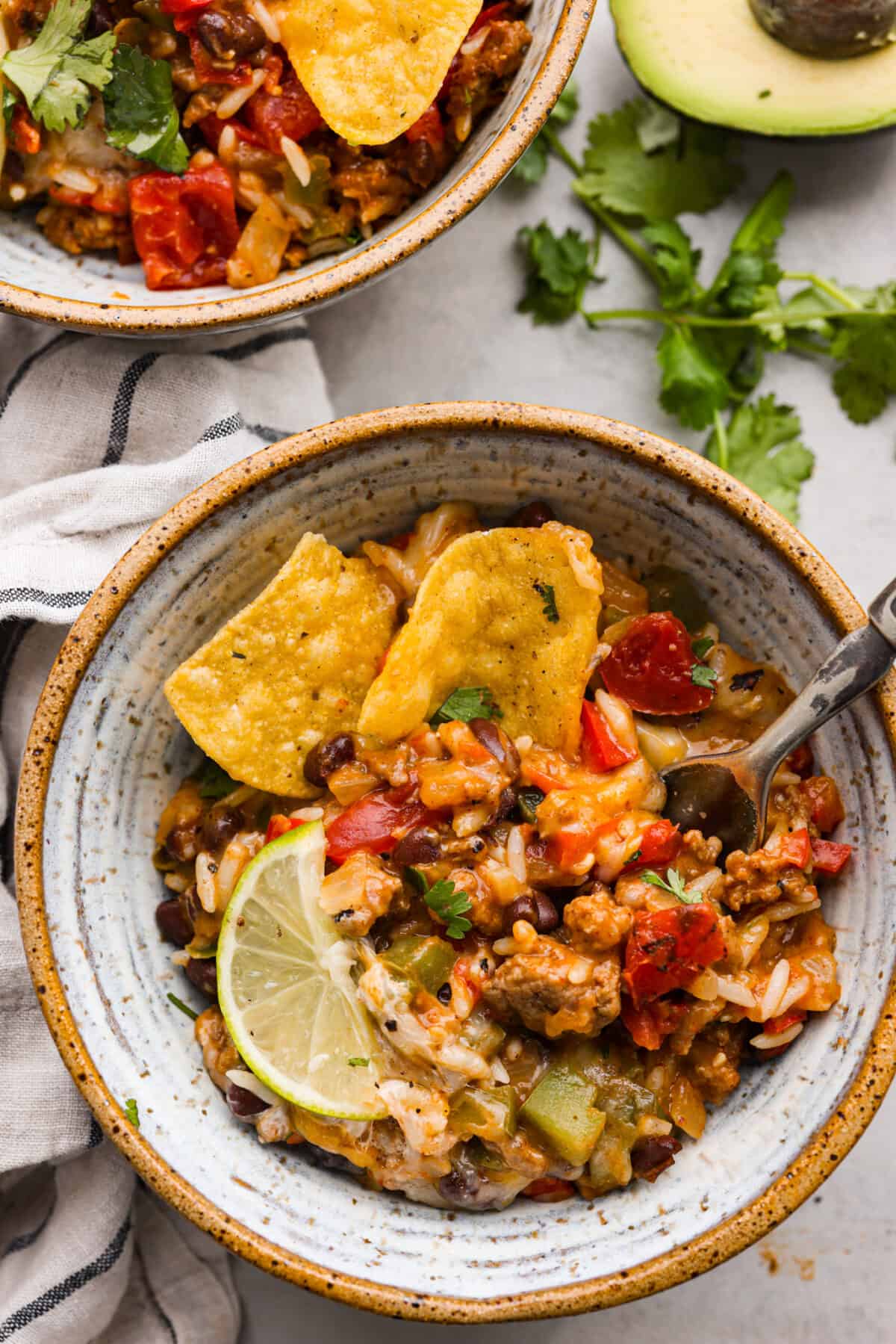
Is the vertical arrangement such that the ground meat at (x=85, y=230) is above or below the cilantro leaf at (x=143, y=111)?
below

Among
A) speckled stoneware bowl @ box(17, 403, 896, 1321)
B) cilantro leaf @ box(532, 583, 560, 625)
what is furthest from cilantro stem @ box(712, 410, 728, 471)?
cilantro leaf @ box(532, 583, 560, 625)

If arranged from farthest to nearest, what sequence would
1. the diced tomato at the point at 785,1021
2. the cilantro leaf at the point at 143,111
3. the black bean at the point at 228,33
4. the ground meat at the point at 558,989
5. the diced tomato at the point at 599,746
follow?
the cilantro leaf at the point at 143,111 < the black bean at the point at 228,33 < the diced tomato at the point at 599,746 < the diced tomato at the point at 785,1021 < the ground meat at the point at 558,989

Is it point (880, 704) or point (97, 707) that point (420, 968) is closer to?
point (97, 707)

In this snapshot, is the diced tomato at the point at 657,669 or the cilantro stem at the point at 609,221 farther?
the cilantro stem at the point at 609,221

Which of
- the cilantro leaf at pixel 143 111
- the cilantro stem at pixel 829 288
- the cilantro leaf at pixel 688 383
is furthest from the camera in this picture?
the cilantro stem at pixel 829 288

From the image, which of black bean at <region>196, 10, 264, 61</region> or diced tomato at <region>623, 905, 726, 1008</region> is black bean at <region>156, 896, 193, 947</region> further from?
black bean at <region>196, 10, 264, 61</region>

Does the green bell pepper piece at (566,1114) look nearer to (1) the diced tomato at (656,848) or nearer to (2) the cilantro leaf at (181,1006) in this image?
(1) the diced tomato at (656,848)

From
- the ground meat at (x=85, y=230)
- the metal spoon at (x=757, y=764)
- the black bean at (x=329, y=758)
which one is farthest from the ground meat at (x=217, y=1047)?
the ground meat at (x=85, y=230)

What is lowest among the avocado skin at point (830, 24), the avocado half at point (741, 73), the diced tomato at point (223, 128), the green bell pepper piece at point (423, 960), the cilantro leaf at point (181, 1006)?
the cilantro leaf at point (181, 1006)
